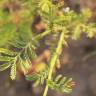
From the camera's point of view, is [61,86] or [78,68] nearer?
[61,86]

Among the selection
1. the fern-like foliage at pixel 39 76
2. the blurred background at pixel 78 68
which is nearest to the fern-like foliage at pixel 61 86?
the fern-like foliage at pixel 39 76

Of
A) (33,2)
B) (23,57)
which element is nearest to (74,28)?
(33,2)

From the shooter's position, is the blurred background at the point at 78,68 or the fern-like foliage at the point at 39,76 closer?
the fern-like foliage at the point at 39,76

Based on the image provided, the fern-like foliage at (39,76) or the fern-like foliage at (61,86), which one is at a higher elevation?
the fern-like foliage at (39,76)

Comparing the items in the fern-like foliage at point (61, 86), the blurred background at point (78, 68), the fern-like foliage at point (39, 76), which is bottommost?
the blurred background at point (78, 68)

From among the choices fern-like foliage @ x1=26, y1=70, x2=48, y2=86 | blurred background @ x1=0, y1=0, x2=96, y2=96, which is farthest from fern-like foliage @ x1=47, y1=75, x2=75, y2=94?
blurred background @ x1=0, y1=0, x2=96, y2=96

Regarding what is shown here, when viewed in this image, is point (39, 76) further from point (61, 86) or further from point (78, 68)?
point (78, 68)

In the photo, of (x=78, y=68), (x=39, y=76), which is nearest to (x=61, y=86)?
(x=39, y=76)

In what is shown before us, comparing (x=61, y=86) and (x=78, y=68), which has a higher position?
(x=61, y=86)

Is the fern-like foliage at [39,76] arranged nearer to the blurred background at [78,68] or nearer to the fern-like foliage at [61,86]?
the fern-like foliage at [61,86]

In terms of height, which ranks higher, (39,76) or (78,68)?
(39,76)
